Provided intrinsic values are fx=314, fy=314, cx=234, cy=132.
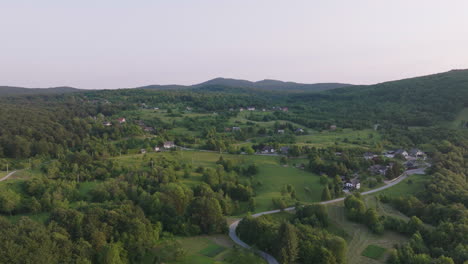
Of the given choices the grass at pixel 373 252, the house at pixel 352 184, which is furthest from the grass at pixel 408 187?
the grass at pixel 373 252

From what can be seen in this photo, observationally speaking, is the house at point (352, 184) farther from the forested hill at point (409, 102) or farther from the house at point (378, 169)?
the forested hill at point (409, 102)

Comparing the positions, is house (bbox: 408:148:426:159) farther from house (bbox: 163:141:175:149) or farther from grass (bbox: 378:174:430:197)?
house (bbox: 163:141:175:149)

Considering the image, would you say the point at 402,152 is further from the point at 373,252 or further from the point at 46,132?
the point at 46,132

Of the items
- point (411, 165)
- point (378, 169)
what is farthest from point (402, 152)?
point (378, 169)

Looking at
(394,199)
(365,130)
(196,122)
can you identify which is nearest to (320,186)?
(394,199)

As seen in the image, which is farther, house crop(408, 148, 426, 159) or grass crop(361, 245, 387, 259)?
house crop(408, 148, 426, 159)

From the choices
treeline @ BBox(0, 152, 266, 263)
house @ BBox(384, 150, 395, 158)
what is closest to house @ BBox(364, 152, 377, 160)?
house @ BBox(384, 150, 395, 158)
